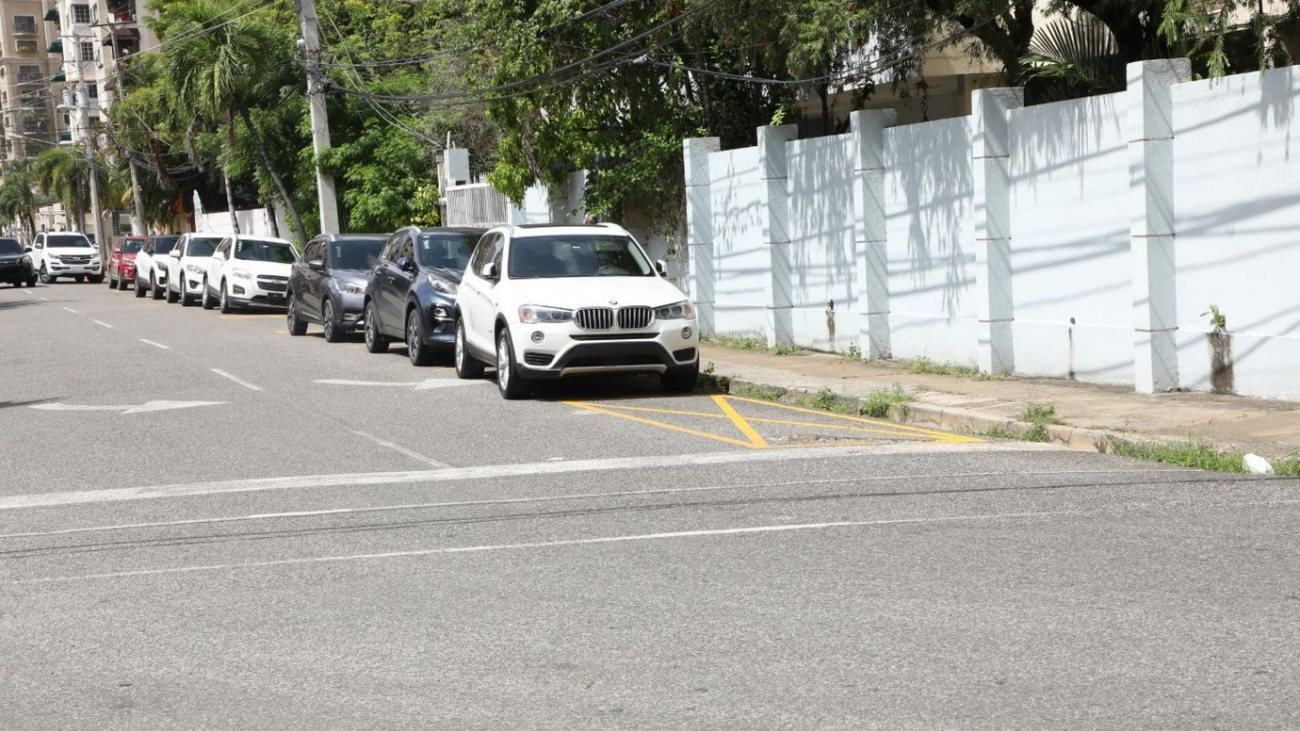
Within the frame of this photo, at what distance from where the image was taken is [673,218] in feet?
83.3

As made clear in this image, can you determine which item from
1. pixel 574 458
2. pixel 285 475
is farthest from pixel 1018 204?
pixel 285 475

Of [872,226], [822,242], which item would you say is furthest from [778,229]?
[872,226]

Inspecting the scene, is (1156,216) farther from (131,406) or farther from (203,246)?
(203,246)

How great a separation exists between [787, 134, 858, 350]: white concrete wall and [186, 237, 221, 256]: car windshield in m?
23.3

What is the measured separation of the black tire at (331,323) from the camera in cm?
2541

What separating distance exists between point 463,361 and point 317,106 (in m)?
18.5

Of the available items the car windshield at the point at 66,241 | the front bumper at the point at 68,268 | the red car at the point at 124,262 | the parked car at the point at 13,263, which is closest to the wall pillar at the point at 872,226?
the red car at the point at 124,262

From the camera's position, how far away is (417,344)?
21094 mm

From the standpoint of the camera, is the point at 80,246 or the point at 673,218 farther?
the point at 80,246

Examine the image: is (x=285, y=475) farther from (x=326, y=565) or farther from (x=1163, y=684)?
(x=1163, y=684)

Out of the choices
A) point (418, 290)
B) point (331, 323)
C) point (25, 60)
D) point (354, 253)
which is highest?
point (25, 60)

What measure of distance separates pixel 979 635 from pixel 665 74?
807 inches

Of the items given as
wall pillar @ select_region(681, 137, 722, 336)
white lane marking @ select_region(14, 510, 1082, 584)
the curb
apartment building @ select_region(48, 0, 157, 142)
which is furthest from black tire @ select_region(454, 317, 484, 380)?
apartment building @ select_region(48, 0, 157, 142)

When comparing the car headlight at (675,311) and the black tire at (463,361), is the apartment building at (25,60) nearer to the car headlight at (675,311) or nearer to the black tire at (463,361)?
the black tire at (463,361)
